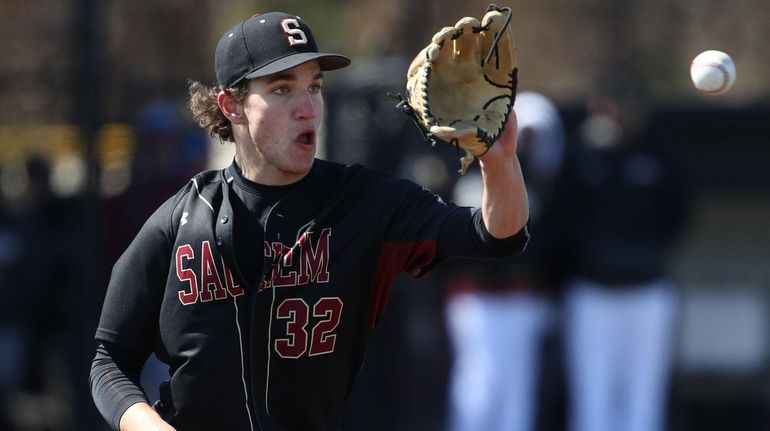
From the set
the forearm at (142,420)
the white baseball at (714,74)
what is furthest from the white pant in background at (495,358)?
the forearm at (142,420)

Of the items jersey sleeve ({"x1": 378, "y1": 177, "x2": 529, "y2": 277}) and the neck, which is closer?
jersey sleeve ({"x1": 378, "y1": 177, "x2": 529, "y2": 277})

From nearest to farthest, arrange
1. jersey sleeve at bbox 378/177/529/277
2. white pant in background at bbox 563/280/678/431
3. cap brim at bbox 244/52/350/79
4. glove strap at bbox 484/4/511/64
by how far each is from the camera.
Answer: glove strap at bbox 484/4/511/64 < jersey sleeve at bbox 378/177/529/277 < cap brim at bbox 244/52/350/79 < white pant in background at bbox 563/280/678/431

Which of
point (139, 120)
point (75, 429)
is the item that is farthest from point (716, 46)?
point (75, 429)

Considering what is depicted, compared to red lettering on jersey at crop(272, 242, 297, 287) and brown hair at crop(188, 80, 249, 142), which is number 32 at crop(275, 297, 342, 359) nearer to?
red lettering on jersey at crop(272, 242, 297, 287)

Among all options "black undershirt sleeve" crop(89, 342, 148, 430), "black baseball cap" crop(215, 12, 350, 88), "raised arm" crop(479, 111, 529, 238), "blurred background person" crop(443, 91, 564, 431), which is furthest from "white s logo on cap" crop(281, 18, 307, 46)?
"blurred background person" crop(443, 91, 564, 431)

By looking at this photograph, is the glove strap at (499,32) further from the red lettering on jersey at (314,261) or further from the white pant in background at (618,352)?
the white pant in background at (618,352)

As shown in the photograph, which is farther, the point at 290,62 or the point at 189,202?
the point at 189,202

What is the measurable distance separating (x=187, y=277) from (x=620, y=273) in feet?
13.5

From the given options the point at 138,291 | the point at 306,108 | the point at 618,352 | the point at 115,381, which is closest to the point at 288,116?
the point at 306,108

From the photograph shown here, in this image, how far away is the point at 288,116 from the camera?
319 cm

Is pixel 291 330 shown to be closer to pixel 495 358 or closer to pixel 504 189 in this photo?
pixel 504 189

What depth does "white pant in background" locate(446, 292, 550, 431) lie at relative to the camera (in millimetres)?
7039

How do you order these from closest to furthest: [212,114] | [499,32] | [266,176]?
[499,32]
[266,176]
[212,114]

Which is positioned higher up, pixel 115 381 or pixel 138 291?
pixel 138 291
